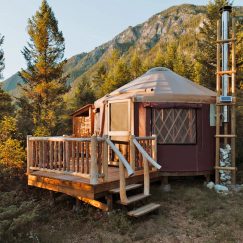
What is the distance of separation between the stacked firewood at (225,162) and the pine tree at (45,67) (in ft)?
36.5

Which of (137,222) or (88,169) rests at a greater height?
(88,169)

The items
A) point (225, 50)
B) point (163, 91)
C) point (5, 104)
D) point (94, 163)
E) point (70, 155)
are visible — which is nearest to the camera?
point (94, 163)

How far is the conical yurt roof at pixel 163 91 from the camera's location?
669cm

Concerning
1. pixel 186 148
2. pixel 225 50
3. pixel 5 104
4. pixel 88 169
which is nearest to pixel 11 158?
pixel 88 169

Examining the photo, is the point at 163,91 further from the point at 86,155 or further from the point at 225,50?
the point at 86,155

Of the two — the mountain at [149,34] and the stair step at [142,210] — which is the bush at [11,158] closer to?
the stair step at [142,210]

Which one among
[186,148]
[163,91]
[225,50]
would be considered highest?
[225,50]

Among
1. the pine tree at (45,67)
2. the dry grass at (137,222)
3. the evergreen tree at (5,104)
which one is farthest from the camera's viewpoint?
the evergreen tree at (5,104)

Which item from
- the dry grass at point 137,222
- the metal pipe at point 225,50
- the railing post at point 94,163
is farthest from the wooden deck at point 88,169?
the metal pipe at point 225,50

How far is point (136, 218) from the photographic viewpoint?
189 inches

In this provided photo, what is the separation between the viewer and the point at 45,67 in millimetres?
16359

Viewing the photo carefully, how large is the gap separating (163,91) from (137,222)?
11.4ft

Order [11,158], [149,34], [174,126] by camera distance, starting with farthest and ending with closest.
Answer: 1. [149,34]
2. [11,158]
3. [174,126]

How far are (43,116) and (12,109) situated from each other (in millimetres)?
2524
